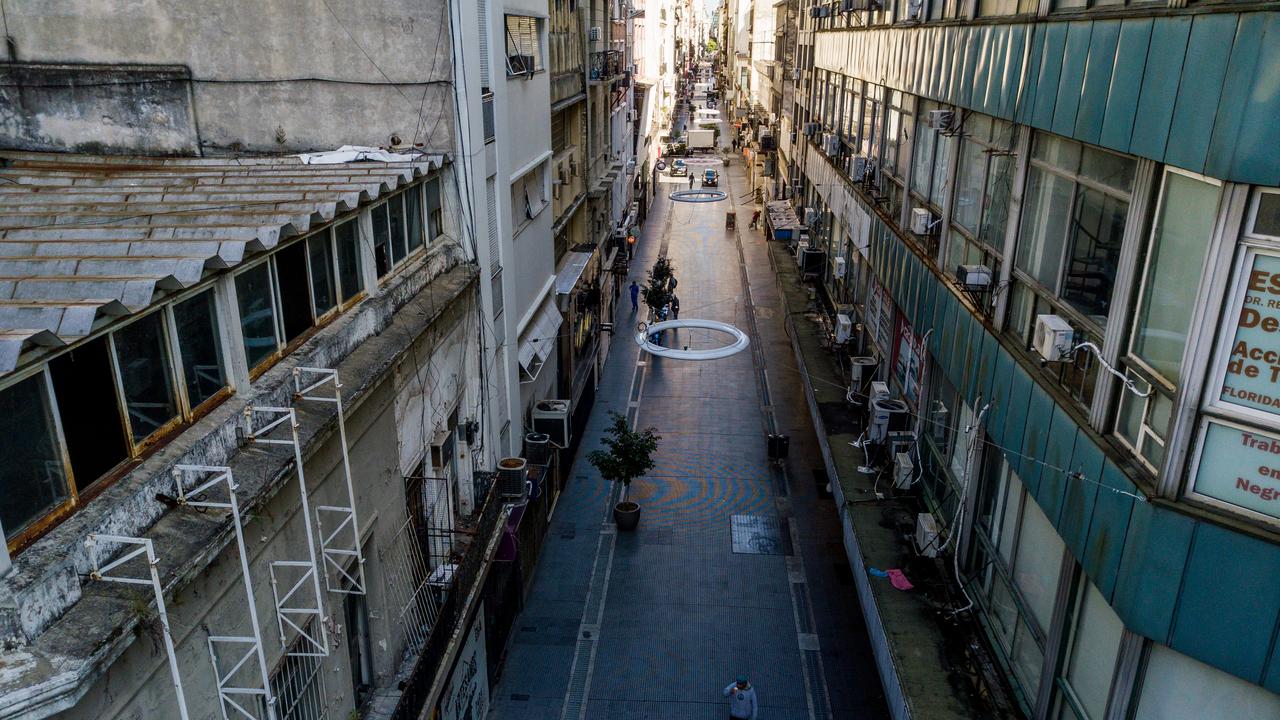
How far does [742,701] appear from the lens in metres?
14.5

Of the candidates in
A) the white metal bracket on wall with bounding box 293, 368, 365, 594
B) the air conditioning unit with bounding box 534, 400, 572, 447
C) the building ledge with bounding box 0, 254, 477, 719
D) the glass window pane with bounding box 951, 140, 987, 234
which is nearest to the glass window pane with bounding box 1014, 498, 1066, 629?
the glass window pane with bounding box 951, 140, 987, 234

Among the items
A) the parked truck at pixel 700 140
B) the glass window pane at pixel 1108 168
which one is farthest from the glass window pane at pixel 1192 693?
the parked truck at pixel 700 140

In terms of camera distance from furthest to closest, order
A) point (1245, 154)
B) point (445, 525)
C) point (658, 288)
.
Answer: point (658, 288) → point (445, 525) → point (1245, 154)

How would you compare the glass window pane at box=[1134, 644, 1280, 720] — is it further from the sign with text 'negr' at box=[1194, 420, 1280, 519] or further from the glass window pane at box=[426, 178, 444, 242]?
the glass window pane at box=[426, 178, 444, 242]

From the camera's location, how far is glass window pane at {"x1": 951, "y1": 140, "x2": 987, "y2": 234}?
43.3 feet

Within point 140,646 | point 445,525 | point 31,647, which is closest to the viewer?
point 31,647

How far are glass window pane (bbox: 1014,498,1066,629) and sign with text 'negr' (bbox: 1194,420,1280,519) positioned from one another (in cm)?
275

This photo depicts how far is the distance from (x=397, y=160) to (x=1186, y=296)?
9.90 meters

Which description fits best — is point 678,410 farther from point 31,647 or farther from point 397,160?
point 31,647

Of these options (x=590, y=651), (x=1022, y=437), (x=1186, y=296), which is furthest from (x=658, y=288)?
(x=1186, y=296)

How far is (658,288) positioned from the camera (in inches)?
1374

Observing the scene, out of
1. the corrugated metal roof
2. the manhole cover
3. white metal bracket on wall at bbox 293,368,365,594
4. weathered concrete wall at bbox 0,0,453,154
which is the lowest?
the manhole cover

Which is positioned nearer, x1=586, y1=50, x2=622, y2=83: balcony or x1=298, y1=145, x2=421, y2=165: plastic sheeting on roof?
x1=298, y1=145, x2=421, y2=165: plastic sheeting on roof

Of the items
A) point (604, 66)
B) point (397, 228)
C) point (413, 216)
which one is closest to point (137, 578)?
point (397, 228)
